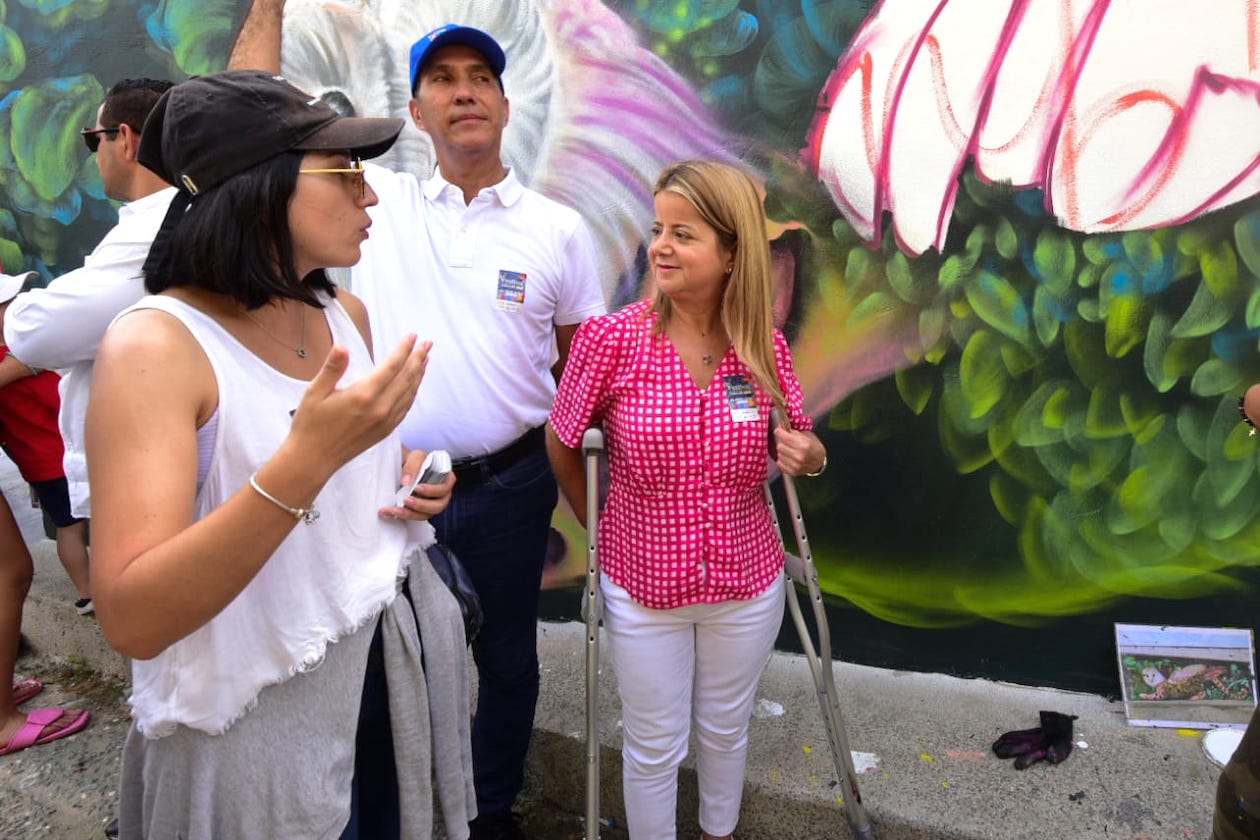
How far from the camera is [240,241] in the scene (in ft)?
5.04

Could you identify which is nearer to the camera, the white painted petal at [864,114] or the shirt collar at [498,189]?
the shirt collar at [498,189]

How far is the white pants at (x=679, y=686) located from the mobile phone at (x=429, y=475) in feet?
2.53

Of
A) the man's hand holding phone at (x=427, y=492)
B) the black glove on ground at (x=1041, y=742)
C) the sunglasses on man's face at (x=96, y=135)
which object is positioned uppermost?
the sunglasses on man's face at (x=96, y=135)

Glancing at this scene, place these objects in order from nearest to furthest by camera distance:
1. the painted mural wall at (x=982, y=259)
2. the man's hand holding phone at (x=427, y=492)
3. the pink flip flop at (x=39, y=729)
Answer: the man's hand holding phone at (x=427, y=492) → the painted mural wall at (x=982, y=259) → the pink flip flop at (x=39, y=729)

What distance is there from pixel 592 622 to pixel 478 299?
973mm

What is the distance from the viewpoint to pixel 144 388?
136 centimetres

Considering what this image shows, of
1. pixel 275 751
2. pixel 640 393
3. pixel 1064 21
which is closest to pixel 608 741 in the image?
pixel 640 393

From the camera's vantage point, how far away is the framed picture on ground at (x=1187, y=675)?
305 cm

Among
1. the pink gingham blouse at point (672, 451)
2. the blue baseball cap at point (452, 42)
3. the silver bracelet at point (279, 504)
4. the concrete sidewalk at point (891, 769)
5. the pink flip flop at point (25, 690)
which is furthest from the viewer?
the pink flip flop at point (25, 690)

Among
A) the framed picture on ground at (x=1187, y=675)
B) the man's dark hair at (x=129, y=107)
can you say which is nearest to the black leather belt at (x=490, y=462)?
the man's dark hair at (x=129, y=107)

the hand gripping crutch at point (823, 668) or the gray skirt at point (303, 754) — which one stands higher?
the gray skirt at point (303, 754)

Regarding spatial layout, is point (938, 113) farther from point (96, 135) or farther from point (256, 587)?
point (96, 135)

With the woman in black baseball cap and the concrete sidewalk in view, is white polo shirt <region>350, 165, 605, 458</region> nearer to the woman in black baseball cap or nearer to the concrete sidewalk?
the woman in black baseball cap

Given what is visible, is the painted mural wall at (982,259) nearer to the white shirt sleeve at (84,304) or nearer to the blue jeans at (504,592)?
the blue jeans at (504,592)
